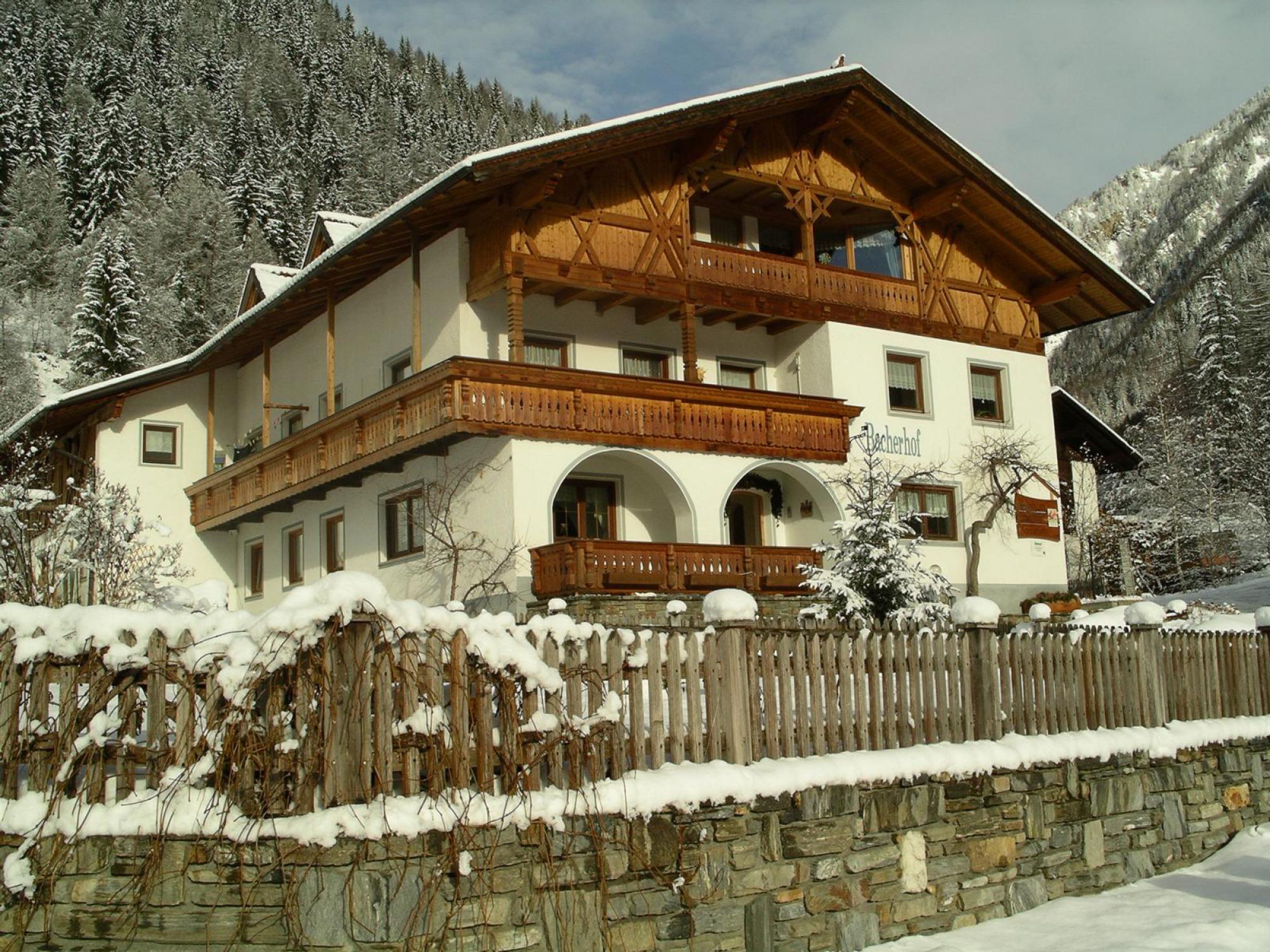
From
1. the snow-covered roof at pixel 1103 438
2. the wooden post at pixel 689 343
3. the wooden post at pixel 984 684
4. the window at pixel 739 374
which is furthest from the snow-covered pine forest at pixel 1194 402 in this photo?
the wooden post at pixel 984 684

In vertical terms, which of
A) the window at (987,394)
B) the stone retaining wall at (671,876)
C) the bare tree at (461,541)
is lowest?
the stone retaining wall at (671,876)

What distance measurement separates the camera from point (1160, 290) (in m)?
130

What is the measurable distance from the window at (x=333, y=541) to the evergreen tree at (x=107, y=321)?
3246 cm

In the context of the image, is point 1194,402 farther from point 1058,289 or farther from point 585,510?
point 585,510

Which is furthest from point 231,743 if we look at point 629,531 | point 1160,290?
point 1160,290

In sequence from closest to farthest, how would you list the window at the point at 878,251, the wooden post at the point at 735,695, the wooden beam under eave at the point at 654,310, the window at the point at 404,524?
1. the wooden post at the point at 735,695
2. the window at the point at 404,524
3. the wooden beam under eave at the point at 654,310
4. the window at the point at 878,251

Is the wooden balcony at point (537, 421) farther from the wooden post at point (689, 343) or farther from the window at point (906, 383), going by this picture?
the window at point (906, 383)

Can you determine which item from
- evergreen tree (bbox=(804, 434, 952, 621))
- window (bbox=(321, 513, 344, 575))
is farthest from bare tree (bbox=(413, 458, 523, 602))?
evergreen tree (bbox=(804, 434, 952, 621))

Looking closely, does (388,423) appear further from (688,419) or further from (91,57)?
(91,57)

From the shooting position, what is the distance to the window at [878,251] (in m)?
27.6

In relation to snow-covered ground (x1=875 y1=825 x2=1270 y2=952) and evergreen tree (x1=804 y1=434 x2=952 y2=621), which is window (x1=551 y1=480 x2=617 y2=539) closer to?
evergreen tree (x1=804 y1=434 x2=952 y2=621)

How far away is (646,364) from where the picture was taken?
81.1 feet

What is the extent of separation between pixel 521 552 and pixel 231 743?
44.4 ft

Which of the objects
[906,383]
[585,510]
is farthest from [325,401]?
[906,383]
